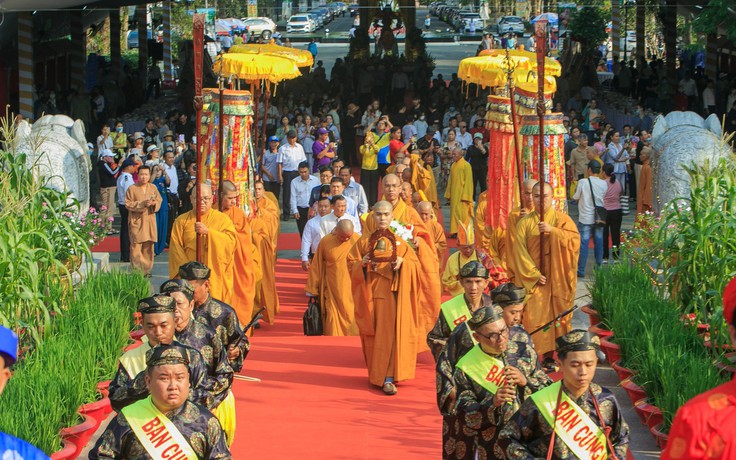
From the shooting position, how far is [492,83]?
45.8 ft

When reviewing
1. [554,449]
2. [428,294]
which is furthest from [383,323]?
[554,449]

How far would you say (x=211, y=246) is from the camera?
36.8 ft

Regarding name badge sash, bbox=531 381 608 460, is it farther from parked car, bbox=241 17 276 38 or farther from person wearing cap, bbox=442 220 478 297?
parked car, bbox=241 17 276 38

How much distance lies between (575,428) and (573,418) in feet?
0.15

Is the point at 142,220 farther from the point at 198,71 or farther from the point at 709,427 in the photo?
the point at 709,427

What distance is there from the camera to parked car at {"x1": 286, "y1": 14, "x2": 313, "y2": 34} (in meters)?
56.1

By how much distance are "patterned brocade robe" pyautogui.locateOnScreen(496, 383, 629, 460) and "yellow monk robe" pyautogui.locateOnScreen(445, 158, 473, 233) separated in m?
12.0

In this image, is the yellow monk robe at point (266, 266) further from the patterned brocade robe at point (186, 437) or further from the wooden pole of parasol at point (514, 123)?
the patterned brocade robe at point (186, 437)

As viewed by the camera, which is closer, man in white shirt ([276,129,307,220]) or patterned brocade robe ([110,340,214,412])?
patterned brocade robe ([110,340,214,412])

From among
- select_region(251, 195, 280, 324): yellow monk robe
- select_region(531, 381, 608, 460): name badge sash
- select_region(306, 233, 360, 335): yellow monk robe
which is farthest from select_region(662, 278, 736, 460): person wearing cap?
select_region(251, 195, 280, 324): yellow monk robe

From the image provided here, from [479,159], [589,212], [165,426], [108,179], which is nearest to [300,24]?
[479,159]

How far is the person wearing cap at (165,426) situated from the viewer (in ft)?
17.7

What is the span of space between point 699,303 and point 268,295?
16.0 ft

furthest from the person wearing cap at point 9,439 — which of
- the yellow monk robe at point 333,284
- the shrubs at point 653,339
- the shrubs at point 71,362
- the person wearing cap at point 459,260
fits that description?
the yellow monk robe at point 333,284
